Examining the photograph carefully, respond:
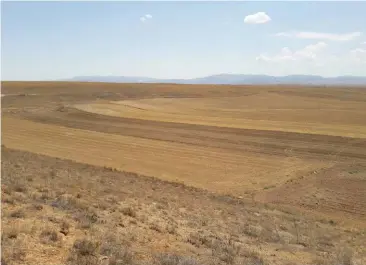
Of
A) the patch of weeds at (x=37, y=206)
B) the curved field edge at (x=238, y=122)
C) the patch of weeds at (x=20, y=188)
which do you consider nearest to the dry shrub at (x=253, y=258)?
the patch of weeds at (x=37, y=206)

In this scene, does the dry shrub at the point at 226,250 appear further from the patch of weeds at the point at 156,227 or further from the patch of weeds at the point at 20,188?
the patch of weeds at the point at 20,188

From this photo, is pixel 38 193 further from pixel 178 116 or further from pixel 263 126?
pixel 178 116

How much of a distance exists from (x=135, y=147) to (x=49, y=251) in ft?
76.8

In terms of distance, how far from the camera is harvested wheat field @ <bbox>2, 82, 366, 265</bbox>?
923 centimetres

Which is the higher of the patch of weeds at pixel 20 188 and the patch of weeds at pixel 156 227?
the patch of weeds at pixel 20 188

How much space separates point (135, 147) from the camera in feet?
103

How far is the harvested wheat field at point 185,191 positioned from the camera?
30.3ft

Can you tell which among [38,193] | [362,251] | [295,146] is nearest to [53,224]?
[38,193]

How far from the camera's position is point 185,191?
18.4 m

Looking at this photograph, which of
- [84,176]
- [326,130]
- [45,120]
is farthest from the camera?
[45,120]

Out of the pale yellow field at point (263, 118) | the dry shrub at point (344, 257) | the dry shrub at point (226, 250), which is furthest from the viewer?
the pale yellow field at point (263, 118)

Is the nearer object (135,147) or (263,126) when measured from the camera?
(135,147)

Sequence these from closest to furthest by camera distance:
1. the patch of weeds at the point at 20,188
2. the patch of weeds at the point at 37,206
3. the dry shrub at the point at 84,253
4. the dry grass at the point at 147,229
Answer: the dry shrub at the point at 84,253
the dry grass at the point at 147,229
the patch of weeds at the point at 37,206
the patch of weeds at the point at 20,188

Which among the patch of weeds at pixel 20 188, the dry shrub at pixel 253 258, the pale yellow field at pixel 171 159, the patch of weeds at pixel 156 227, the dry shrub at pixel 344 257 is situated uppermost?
the patch of weeds at pixel 20 188
